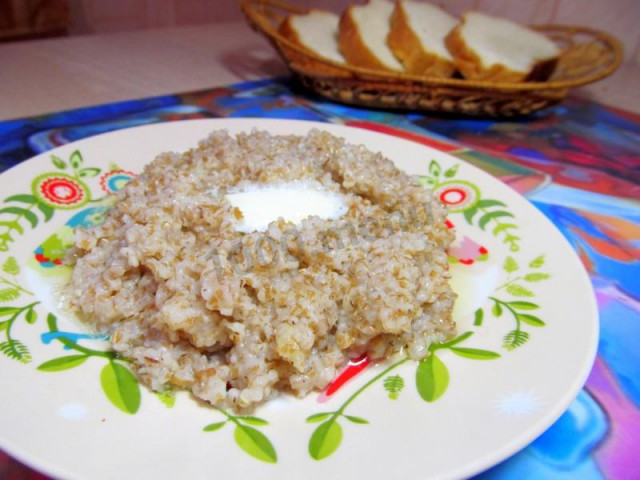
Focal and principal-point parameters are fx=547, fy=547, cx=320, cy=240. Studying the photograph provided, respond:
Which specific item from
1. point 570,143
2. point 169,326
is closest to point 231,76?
point 570,143

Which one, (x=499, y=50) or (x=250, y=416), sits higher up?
(x=499, y=50)

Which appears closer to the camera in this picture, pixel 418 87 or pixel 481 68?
pixel 418 87

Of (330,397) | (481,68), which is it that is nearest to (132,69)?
(481,68)

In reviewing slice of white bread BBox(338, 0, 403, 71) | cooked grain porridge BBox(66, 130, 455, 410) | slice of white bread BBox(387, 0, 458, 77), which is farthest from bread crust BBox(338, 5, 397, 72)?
cooked grain porridge BBox(66, 130, 455, 410)

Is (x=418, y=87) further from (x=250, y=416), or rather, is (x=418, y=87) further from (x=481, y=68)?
(x=250, y=416)

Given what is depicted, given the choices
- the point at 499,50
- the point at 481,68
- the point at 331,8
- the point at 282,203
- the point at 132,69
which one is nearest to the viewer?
the point at 282,203

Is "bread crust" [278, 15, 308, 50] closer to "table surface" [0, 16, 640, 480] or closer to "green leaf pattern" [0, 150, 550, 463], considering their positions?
"table surface" [0, 16, 640, 480]

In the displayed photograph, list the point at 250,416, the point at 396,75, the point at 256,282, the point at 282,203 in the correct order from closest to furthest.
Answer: the point at 250,416, the point at 256,282, the point at 282,203, the point at 396,75
